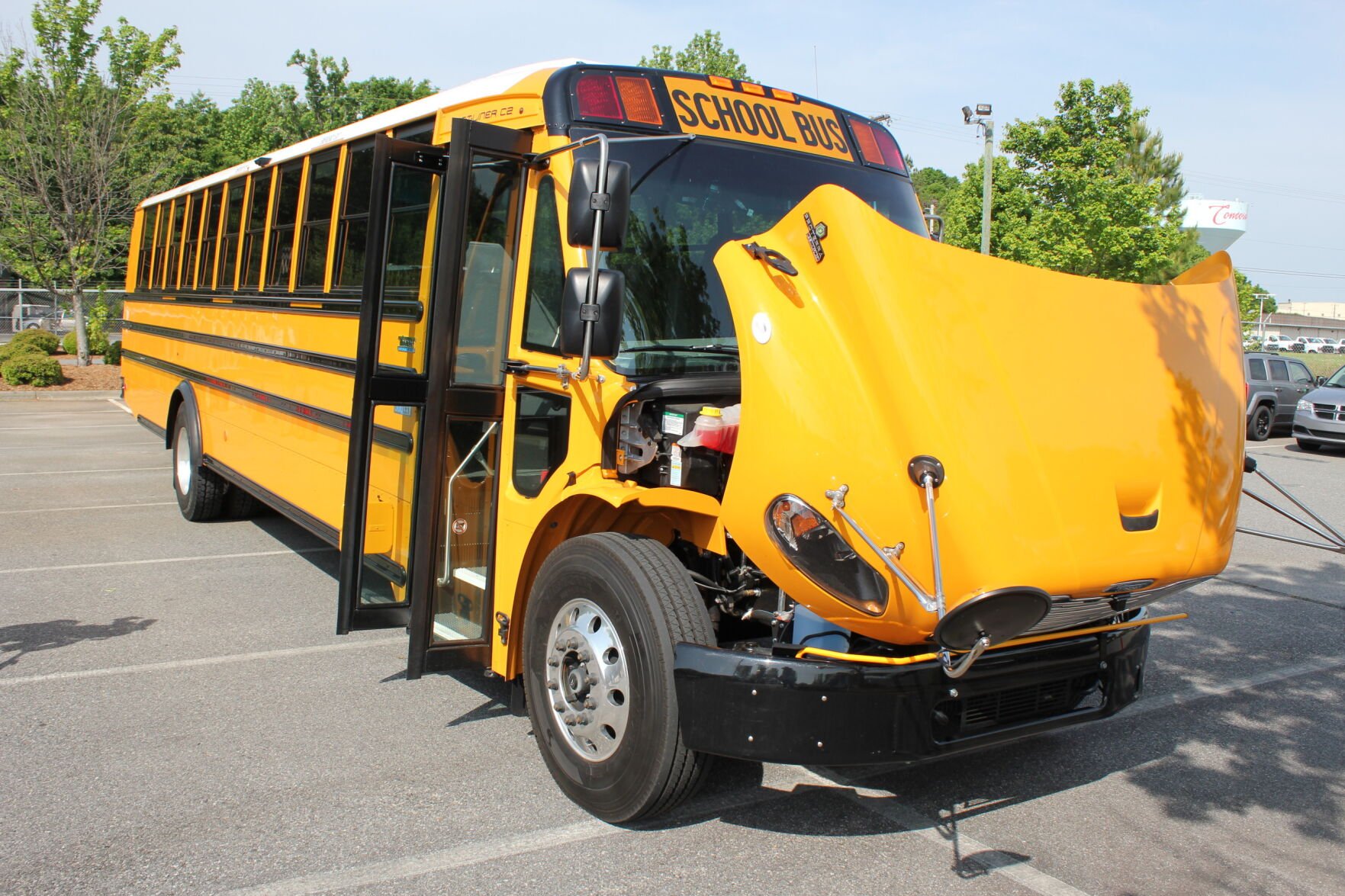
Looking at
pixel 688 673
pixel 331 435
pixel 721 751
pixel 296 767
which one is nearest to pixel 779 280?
pixel 688 673

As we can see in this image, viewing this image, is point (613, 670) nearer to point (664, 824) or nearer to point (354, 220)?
point (664, 824)

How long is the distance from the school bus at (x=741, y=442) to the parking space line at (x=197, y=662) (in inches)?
45.5

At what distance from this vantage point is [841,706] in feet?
10.8

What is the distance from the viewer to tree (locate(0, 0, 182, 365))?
22938mm

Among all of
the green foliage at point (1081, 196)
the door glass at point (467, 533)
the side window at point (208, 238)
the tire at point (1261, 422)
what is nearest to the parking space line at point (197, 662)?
the door glass at point (467, 533)

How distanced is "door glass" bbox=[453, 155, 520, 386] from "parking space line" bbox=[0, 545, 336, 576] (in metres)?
3.67

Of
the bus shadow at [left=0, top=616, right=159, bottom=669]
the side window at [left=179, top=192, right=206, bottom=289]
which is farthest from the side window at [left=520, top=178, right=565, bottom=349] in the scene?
the side window at [left=179, top=192, right=206, bottom=289]

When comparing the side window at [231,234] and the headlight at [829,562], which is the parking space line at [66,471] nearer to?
the side window at [231,234]

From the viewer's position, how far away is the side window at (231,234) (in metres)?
7.91

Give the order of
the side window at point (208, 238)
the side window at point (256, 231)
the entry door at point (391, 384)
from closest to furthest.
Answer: the entry door at point (391, 384), the side window at point (256, 231), the side window at point (208, 238)

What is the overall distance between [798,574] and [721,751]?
25.7 inches

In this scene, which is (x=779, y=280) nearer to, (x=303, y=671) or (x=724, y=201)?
(x=724, y=201)

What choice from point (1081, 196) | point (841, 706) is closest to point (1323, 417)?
point (1081, 196)

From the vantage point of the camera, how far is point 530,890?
3.44 m
